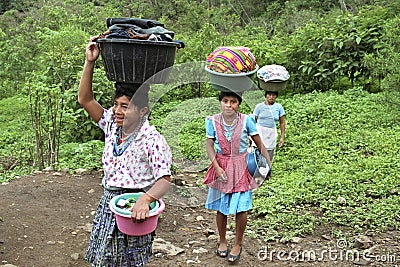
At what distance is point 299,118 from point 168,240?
13.1ft

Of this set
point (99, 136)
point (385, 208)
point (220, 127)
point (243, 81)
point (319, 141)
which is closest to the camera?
point (243, 81)

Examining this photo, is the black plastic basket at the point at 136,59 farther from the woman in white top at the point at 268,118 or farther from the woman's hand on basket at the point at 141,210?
the woman in white top at the point at 268,118

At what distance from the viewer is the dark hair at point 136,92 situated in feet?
8.09

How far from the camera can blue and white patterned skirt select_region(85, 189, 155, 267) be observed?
2535 millimetres

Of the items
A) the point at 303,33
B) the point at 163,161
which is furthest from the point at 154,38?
the point at 303,33

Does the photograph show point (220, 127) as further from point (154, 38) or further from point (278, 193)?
point (278, 193)

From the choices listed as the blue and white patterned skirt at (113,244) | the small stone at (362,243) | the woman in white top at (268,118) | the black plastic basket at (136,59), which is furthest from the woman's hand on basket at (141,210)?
the woman in white top at (268,118)

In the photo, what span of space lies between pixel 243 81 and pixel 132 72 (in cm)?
90

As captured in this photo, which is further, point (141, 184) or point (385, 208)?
point (385, 208)

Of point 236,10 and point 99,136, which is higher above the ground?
point 236,10

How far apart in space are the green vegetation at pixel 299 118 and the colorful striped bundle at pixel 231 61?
0.63 ft

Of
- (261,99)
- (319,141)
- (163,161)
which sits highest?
(261,99)

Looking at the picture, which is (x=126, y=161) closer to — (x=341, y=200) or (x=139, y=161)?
(x=139, y=161)

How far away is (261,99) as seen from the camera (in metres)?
3.27
